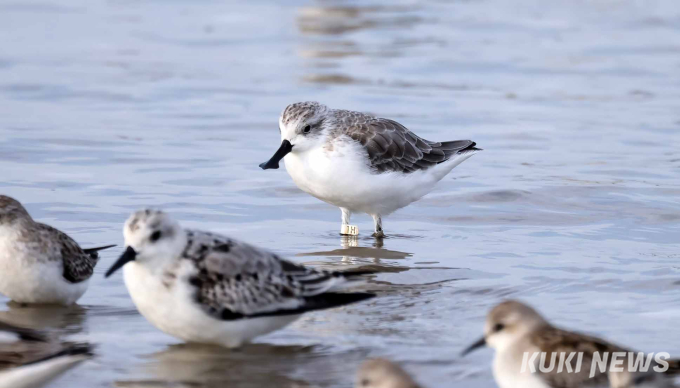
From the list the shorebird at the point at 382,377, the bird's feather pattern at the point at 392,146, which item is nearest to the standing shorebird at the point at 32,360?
the shorebird at the point at 382,377

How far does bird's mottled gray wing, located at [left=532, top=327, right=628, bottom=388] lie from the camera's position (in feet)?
17.6

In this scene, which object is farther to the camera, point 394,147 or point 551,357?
point 394,147

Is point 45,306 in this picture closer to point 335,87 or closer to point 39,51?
point 335,87

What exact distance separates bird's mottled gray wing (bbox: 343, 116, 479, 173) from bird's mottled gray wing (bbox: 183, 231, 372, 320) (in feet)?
11.6

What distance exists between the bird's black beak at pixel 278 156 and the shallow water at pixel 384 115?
2.26ft

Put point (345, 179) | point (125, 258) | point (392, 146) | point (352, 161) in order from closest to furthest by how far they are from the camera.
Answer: point (125, 258)
point (345, 179)
point (352, 161)
point (392, 146)

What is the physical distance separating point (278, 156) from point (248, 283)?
3.22 meters

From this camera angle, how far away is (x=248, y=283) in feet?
21.6

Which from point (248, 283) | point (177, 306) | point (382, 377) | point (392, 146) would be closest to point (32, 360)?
point (177, 306)

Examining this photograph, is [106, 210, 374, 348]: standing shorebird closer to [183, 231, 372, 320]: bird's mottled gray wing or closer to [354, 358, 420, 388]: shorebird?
[183, 231, 372, 320]: bird's mottled gray wing

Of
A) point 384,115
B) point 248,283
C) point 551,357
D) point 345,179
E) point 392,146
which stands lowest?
point 551,357

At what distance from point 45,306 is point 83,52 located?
1201 cm

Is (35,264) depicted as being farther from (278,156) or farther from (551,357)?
(551,357)

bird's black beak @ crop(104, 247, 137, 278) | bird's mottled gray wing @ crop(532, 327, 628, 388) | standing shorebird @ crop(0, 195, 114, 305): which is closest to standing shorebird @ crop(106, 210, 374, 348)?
bird's black beak @ crop(104, 247, 137, 278)
